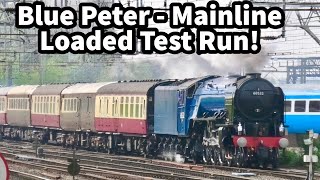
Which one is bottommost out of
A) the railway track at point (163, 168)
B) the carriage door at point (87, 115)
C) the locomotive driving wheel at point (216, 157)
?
the railway track at point (163, 168)

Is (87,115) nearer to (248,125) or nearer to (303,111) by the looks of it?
(303,111)

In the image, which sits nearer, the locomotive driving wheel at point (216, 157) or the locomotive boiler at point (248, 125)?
the locomotive boiler at point (248, 125)

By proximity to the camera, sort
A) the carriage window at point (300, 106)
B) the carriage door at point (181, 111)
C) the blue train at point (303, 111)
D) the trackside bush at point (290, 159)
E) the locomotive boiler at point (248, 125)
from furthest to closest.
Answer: the carriage window at point (300, 106) → the blue train at point (303, 111) → the trackside bush at point (290, 159) → the carriage door at point (181, 111) → the locomotive boiler at point (248, 125)

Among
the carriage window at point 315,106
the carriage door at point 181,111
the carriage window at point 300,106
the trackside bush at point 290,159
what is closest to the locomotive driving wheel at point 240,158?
the carriage door at point 181,111

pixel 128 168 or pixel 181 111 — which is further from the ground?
pixel 181 111

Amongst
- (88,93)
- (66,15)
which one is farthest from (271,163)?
(88,93)

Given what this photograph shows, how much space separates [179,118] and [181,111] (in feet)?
0.85

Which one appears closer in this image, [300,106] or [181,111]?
[181,111]

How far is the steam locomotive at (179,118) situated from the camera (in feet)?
92.1

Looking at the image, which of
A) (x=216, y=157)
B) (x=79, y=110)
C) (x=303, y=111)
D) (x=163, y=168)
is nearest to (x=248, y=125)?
(x=216, y=157)

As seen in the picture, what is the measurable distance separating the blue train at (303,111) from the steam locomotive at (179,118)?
26.0 feet

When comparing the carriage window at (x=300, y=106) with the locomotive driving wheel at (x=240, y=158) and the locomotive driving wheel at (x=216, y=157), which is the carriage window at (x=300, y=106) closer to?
the locomotive driving wheel at (x=216, y=157)

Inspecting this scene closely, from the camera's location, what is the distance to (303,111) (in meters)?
40.1

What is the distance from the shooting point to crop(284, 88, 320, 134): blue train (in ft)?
130
